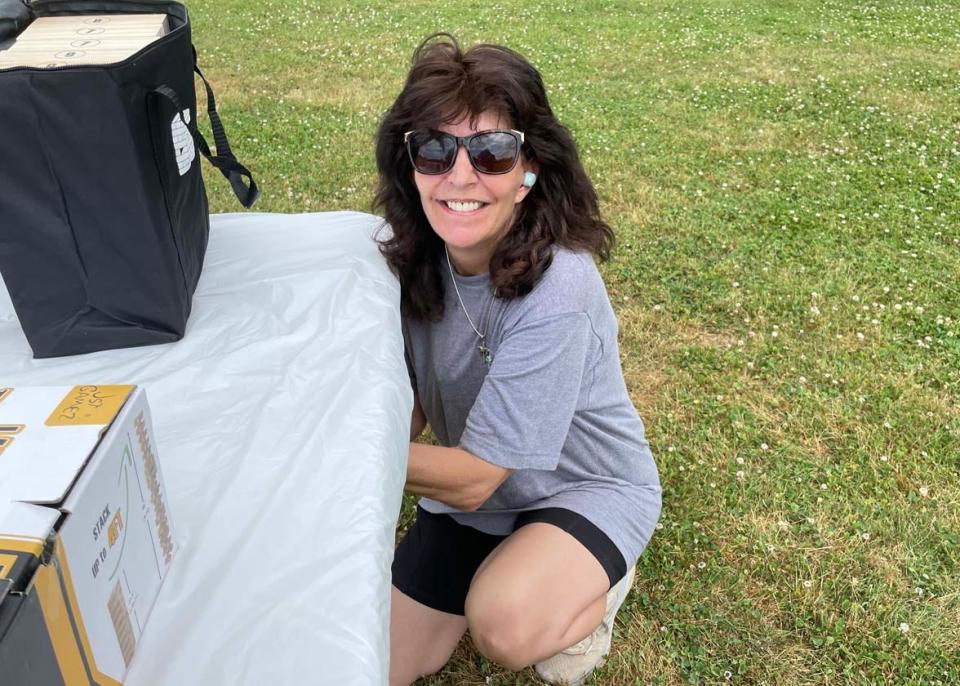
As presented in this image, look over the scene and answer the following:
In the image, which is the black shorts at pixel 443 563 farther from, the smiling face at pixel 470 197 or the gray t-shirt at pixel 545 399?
the smiling face at pixel 470 197

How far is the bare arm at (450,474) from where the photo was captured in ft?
4.74

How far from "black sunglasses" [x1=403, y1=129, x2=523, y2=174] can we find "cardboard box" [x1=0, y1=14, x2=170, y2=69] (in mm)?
476

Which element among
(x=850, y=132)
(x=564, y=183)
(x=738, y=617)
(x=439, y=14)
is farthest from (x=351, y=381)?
(x=439, y=14)

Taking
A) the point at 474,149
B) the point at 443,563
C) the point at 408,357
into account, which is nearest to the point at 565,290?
the point at 474,149

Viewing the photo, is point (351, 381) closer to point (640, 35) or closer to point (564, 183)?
point (564, 183)

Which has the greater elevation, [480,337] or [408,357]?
[480,337]

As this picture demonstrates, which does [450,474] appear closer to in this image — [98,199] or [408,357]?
[408,357]

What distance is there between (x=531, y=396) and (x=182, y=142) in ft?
2.34

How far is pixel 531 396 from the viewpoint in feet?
4.91

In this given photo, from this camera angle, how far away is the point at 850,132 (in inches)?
193

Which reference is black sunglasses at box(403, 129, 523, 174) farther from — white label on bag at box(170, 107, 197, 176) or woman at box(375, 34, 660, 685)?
white label on bag at box(170, 107, 197, 176)

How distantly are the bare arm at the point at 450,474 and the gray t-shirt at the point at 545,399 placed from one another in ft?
0.08

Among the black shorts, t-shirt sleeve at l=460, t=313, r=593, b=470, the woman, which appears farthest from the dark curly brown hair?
the black shorts

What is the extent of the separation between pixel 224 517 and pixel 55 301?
49 cm
